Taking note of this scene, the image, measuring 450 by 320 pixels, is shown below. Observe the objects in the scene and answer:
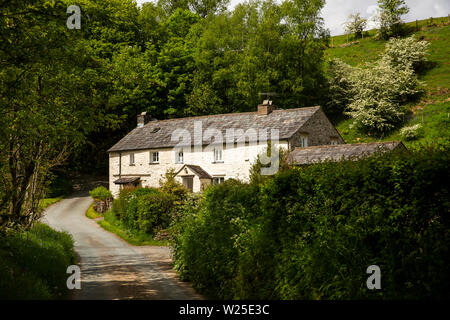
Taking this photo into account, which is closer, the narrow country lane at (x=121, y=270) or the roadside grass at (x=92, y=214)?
the narrow country lane at (x=121, y=270)

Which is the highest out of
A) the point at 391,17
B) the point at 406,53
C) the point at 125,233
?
the point at 391,17

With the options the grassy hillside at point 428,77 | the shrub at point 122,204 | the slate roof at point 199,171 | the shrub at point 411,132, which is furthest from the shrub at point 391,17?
the shrub at point 122,204

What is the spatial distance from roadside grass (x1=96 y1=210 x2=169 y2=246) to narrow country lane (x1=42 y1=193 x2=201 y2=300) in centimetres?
47

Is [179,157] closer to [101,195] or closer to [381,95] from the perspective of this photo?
[101,195]

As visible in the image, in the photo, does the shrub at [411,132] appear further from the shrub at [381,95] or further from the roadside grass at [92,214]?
the roadside grass at [92,214]

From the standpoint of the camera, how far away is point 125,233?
25547 millimetres

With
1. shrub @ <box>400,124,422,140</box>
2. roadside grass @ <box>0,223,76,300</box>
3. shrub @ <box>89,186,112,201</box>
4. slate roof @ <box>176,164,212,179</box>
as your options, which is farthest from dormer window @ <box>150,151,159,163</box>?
roadside grass @ <box>0,223,76,300</box>

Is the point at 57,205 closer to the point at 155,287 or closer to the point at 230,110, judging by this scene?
the point at 230,110

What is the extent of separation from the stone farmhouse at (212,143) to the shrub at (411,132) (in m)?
6.98

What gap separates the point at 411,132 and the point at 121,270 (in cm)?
3225

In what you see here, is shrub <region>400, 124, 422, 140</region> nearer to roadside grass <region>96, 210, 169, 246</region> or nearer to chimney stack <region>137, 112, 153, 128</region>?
chimney stack <region>137, 112, 153, 128</region>

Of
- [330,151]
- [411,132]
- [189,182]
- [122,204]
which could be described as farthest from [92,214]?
[411,132]

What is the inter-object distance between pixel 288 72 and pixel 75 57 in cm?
3414

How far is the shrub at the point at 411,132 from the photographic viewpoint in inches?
1464
